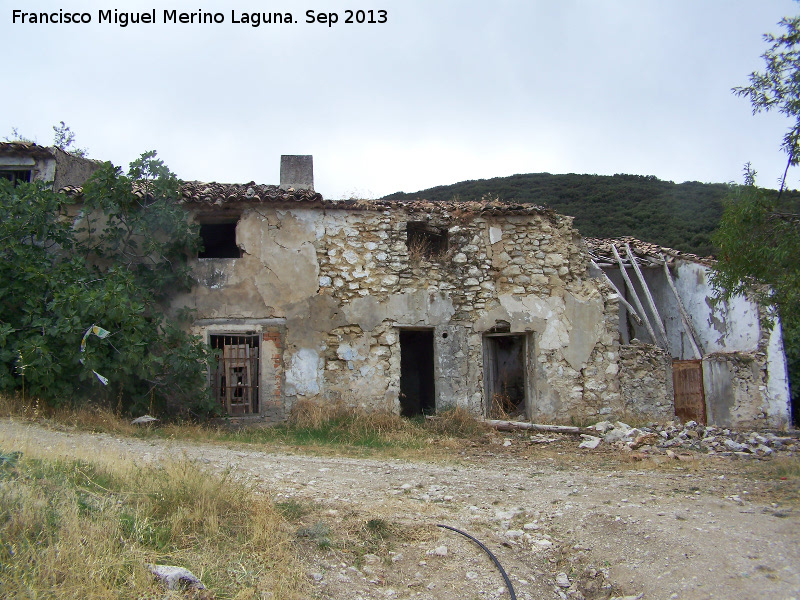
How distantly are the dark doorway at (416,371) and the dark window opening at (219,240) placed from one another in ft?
15.0

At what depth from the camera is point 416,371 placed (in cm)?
1502

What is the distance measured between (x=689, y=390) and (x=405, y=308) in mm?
6651

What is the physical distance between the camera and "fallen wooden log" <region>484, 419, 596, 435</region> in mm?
10711

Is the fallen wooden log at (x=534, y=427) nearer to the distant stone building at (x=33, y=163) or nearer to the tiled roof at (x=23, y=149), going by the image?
the distant stone building at (x=33, y=163)

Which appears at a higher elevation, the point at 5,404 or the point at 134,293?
the point at 134,293

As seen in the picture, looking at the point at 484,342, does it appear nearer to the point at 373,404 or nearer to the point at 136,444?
the point at 373,404

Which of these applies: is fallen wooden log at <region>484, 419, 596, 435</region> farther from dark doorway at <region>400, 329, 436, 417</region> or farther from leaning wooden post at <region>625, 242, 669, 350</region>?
leaning wooden post at <region>625, 242, 669, 350</region>

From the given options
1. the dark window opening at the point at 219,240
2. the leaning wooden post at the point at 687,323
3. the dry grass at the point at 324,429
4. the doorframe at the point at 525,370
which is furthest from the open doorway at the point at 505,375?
the dark window opening at the point at 219,240

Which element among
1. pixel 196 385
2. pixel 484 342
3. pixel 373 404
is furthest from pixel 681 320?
pixel 196 385

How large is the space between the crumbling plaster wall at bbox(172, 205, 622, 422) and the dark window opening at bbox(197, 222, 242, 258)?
1.35 metres

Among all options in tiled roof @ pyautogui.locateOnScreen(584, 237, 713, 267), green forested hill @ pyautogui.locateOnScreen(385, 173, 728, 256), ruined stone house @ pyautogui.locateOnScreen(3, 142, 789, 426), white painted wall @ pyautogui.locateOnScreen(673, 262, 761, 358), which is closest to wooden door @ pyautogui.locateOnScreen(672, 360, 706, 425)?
ruined stone house @ pyautogui.locateOnScreen(3, 142, 789, 426)

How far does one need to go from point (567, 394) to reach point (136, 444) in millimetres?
7720

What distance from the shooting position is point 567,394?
11.7 m

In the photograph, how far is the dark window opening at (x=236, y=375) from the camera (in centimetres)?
1126
